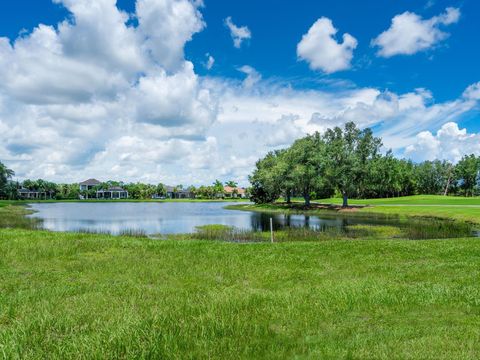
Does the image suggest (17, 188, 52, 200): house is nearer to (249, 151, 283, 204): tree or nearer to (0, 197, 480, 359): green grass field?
(249, 151, 283, 204): tree

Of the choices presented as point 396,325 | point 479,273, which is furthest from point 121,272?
point 479,273

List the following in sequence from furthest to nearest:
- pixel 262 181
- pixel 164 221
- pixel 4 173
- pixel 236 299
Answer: pixel 4 173 < pixel 262 181 < pixel 164 221 < pixel 236 299

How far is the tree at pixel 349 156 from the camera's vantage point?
72.4 meters

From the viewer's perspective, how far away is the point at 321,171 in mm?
74500

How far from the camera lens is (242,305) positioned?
884 centimetres

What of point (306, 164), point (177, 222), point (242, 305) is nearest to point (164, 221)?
point (177, 222)

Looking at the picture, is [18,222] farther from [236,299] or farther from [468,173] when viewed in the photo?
[468,173]

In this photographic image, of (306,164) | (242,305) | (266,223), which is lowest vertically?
(266,223)

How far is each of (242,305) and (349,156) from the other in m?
68.6

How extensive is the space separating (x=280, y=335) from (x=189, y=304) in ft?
9.32

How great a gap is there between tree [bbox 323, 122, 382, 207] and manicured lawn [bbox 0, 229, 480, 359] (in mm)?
57603

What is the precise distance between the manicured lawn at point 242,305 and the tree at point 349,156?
5760cm

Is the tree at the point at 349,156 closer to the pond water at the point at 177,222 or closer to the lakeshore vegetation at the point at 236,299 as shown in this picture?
the pond water at the point at 177,222

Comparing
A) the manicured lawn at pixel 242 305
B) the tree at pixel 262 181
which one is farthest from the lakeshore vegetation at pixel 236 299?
the tree at pixel 262 181
